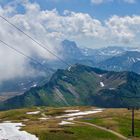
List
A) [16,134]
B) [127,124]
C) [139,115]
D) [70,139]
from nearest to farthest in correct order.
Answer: [70,139] < [16,134] < [127,124] < [139,115]

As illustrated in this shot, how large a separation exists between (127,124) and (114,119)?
29.7 ft

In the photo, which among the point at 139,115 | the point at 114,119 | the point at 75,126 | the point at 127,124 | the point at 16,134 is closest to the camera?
the point at 16,134

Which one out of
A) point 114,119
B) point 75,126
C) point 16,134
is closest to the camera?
point 16,134

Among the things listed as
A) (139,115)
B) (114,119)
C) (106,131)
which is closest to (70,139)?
(106,131)

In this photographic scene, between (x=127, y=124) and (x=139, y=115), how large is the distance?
3008cm

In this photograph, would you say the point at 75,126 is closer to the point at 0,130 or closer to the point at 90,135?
the point at 90,135

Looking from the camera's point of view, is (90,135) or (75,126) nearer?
(90,135)

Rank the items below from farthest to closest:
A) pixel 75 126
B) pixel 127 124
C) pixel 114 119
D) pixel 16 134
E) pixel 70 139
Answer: pixel 114 119
pixel 127 124
pixel 75 126
pixel 16 134
pixel 70 139

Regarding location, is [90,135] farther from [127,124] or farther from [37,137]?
[127,124]

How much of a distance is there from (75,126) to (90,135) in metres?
12.7

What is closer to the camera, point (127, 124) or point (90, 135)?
point (90, 135)

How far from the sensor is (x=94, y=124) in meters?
129

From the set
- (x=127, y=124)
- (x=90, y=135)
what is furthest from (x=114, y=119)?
(x=90, y=135)

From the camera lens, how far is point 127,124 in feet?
423
